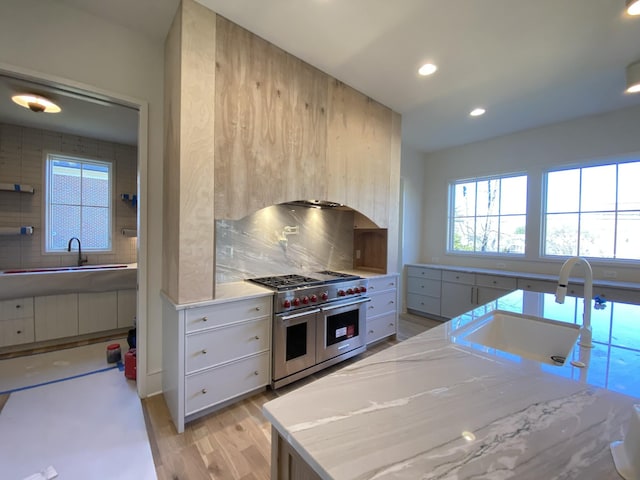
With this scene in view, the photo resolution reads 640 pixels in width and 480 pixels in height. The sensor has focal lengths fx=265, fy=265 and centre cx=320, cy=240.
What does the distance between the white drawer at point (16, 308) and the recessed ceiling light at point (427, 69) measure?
4.91 metres

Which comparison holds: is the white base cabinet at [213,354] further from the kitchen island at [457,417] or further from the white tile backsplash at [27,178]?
the white tile backsplash at [27,178]

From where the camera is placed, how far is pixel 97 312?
133 inches

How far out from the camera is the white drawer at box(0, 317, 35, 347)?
288cm

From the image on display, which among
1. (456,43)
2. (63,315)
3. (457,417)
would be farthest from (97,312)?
(456,43)

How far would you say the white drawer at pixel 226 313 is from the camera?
1.88 meters

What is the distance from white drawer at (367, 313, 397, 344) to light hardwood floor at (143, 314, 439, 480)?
150 cm

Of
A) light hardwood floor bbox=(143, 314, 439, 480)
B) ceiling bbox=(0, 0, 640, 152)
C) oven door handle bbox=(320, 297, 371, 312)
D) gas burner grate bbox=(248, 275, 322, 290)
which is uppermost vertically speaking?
ceiling bbox=(0, 0, 640, 152)

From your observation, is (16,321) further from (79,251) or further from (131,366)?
(131,366)

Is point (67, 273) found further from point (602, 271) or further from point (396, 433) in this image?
point (602, 271)

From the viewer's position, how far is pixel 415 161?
500 cm

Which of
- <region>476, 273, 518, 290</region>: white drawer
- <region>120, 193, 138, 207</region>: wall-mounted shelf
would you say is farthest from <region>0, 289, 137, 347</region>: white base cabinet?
<region>476, 273, 518, 290</region>: white drawer

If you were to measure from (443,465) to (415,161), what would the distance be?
16.7 feet

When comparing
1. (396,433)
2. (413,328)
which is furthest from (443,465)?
(413,328)

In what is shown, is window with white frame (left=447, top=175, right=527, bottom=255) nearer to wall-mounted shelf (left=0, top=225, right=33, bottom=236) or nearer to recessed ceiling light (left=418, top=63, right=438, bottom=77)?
recessed ceiling light (left=418, top=63, right=438, bottom=77)
